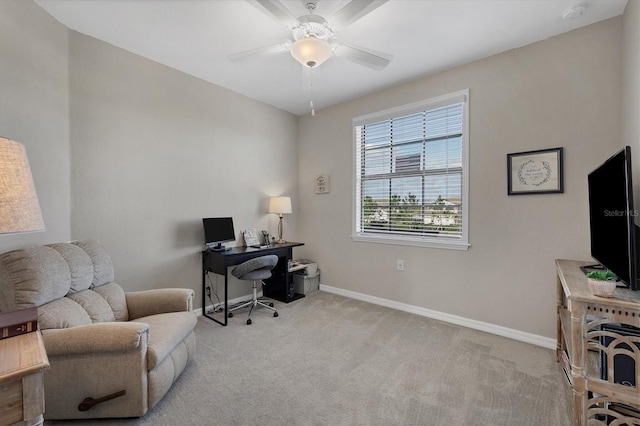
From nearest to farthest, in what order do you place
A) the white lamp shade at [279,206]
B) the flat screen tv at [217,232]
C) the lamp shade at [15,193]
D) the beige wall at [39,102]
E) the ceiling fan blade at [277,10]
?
1. the lamp shade at [15,193]
2. the ceiling fan blade at [277,10]
3. the beige wall at [39,102]
4. the flat screen tv at [217,232]
5. the white lamp shade at [279,206]

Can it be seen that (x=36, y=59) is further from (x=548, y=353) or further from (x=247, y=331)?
(x=548, y=353)

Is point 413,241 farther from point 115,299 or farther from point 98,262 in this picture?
point 98,262

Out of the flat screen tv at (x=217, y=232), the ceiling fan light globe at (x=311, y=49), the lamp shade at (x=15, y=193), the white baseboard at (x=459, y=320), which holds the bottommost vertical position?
the white baseboard at (x=459, y=320)

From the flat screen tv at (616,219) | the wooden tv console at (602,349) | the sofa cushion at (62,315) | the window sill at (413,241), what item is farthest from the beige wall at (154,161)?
the flat screen tv at (616,219)

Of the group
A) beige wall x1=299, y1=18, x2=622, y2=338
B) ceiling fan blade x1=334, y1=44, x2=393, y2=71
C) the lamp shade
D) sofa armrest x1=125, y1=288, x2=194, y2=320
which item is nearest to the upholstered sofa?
sofa armrest x1=125, y1=288, x2=194, y2=320

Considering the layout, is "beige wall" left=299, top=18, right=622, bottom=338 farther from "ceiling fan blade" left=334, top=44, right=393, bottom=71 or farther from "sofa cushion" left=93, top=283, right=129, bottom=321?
"sofa cushion" left=93, top=283, right=129, bottom=321

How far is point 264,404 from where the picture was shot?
1758mm

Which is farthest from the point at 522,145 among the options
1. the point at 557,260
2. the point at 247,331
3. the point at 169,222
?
the point at 169,222

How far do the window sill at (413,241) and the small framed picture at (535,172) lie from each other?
0.70 m

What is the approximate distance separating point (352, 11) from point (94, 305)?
2.56 metres

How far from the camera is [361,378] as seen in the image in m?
2.03

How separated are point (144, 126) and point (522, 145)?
145 inches

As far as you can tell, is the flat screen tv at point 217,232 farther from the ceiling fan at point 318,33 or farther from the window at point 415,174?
the ceiling fan at point 318,33

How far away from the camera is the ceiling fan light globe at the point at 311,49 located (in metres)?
1.86
